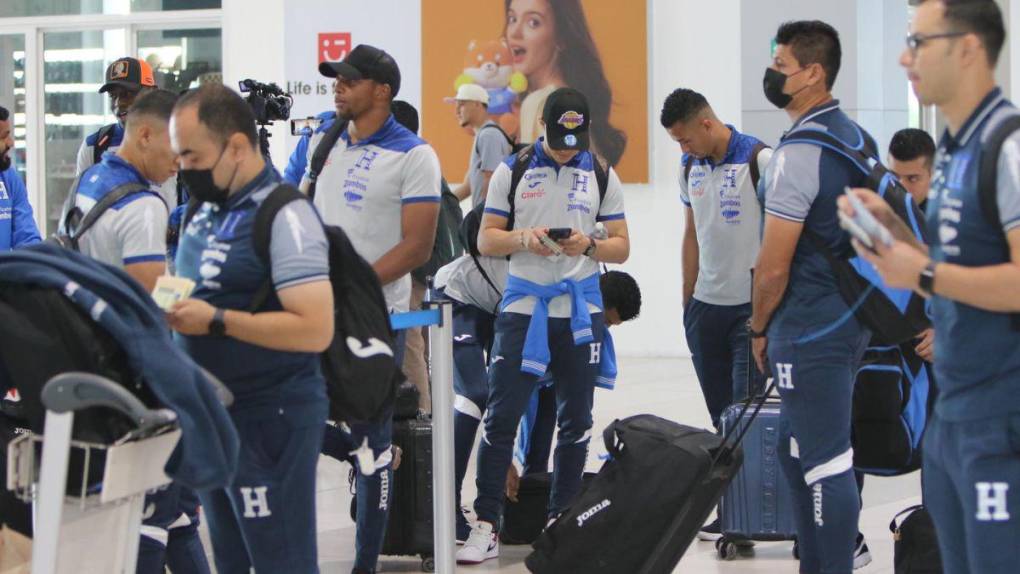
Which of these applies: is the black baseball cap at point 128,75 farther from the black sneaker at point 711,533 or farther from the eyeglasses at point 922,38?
the eyeglasses at point 922,38

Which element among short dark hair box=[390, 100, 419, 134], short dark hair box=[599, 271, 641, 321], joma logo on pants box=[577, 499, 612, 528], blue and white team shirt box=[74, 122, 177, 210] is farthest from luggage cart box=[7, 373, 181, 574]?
short dark hair box=[390, 100, 419, 134]

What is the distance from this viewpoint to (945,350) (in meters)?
2.74

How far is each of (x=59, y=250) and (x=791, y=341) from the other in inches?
76.5

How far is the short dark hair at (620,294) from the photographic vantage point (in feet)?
17.8

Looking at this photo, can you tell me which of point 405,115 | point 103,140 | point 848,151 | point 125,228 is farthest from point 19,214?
point 848,151

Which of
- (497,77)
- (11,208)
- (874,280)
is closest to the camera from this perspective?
(874,280)

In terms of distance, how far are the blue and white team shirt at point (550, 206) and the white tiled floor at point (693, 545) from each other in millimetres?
944

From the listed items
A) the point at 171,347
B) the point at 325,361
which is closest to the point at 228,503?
the point at 325,361

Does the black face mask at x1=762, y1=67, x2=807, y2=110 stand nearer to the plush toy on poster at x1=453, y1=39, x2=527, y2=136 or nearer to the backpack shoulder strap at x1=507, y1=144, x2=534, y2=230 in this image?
the backpack shoulder strap at x1=507, y1=144, x2=534, y2=230

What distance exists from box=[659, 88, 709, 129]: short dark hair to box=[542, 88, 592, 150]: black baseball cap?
0.33 m

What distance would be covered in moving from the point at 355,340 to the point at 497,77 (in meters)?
8.06

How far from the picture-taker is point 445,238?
214 inches

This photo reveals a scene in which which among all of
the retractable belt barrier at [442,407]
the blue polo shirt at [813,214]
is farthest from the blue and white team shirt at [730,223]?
the retractable belt barrier at [442,407]

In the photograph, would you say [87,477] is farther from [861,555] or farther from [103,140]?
[103,140]
